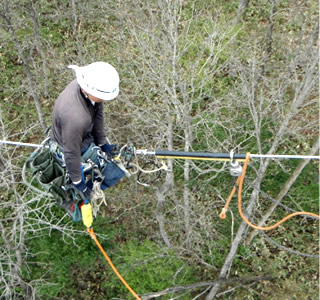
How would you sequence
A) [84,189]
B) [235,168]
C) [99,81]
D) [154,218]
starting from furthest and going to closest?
[154,218] < [84,189] < [235,168] < [99,81]

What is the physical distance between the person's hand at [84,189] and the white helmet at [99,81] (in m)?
0.95

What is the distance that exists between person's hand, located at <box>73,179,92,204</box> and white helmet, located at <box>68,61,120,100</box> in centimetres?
95

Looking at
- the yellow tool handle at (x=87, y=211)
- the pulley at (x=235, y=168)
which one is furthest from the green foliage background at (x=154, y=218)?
the pulley at (x=235, y=168)

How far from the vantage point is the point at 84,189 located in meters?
3.76

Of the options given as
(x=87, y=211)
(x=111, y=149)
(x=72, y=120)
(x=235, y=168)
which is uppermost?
(x=72, y=120)

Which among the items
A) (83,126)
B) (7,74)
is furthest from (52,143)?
(7,74)

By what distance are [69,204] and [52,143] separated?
2.61 ft

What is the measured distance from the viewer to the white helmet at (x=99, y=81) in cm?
309

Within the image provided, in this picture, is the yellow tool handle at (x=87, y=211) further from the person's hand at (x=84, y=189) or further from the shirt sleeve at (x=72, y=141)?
the shirt sleeve at (x=72, y=141)

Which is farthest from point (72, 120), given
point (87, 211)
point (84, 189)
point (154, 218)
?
point (154, 218)

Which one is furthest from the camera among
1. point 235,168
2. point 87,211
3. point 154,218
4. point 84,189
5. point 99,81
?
point 154,218

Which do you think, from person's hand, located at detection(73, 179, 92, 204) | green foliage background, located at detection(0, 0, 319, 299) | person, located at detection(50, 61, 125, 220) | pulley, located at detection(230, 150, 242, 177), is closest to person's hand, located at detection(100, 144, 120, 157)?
person's hand, located at detection(73, 179, 92, 204)

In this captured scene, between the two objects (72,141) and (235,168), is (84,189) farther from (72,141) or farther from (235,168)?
(235,168)

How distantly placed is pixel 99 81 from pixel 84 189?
1.17 metres
